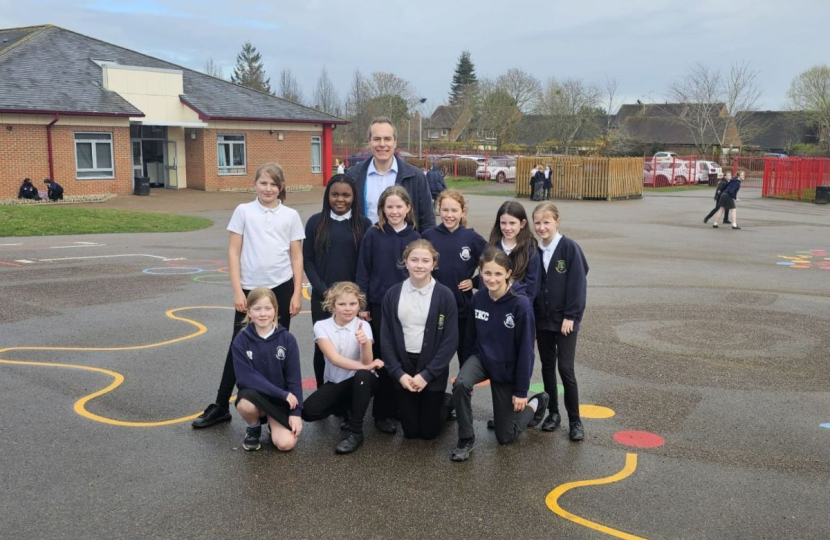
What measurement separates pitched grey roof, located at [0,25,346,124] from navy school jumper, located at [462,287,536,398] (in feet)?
79.4

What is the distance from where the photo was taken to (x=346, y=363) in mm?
5035

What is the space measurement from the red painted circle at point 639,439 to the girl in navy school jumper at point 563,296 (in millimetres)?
269

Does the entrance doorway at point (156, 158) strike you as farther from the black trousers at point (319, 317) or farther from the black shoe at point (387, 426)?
the black shoe at point (387, 426)

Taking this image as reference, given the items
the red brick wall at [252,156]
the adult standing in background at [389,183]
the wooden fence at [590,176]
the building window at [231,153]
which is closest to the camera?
the adult standing in background at [389,183]

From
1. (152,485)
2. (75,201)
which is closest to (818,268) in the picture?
(152,485)

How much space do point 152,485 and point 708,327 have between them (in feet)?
21.2

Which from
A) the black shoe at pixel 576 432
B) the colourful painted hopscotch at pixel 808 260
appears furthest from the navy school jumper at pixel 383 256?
the colourful painted hopscotch at pixel 808 260

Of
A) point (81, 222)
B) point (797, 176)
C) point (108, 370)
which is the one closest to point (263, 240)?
point (108, 370)

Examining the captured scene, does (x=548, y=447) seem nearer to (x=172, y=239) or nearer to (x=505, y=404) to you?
(x=505, y=404)

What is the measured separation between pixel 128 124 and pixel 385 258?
26.0m

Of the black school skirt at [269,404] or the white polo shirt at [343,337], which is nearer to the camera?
the black school skirt at [269,404]

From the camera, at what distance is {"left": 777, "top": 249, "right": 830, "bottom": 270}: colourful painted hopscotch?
13.1m

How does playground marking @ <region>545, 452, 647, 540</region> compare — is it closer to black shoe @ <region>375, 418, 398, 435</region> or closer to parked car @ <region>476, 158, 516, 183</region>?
black shoe @ <region>375, 418, 398, 435</region>

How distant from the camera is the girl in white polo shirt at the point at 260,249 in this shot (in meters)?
5.17
